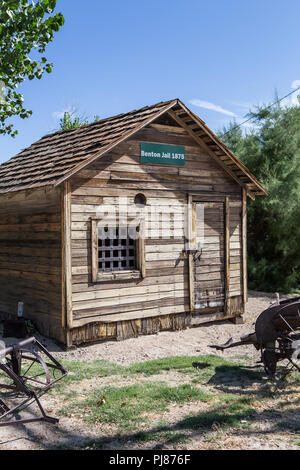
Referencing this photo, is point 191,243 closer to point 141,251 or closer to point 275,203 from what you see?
point 141,251

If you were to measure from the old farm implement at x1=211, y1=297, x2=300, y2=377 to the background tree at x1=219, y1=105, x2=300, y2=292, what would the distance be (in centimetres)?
1283

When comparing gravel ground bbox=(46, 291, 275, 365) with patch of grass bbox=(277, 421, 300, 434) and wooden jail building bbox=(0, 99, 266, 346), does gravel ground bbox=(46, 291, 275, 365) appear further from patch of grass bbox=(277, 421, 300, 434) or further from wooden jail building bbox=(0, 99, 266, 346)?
patch of grass bbox=(277, 421, 300, 434)

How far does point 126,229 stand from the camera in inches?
417

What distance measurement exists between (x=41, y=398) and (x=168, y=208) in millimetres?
5941

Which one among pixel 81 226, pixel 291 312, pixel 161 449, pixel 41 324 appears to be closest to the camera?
pixel 161 449

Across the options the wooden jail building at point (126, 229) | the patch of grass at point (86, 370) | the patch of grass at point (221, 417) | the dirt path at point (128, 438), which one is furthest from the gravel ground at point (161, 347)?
the patch of grass at point (221, 417)

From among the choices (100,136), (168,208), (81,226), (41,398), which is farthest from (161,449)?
(100,136)

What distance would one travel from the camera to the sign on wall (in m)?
10.9

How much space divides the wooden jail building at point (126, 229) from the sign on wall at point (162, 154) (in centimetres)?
3

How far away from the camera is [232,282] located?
12.8m

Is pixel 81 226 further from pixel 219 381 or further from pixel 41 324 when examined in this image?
pixel 219 381

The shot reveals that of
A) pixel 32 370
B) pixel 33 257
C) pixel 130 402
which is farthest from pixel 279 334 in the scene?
pixel 33 257

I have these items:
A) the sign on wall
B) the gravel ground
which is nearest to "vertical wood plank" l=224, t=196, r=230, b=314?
the gravel ground
